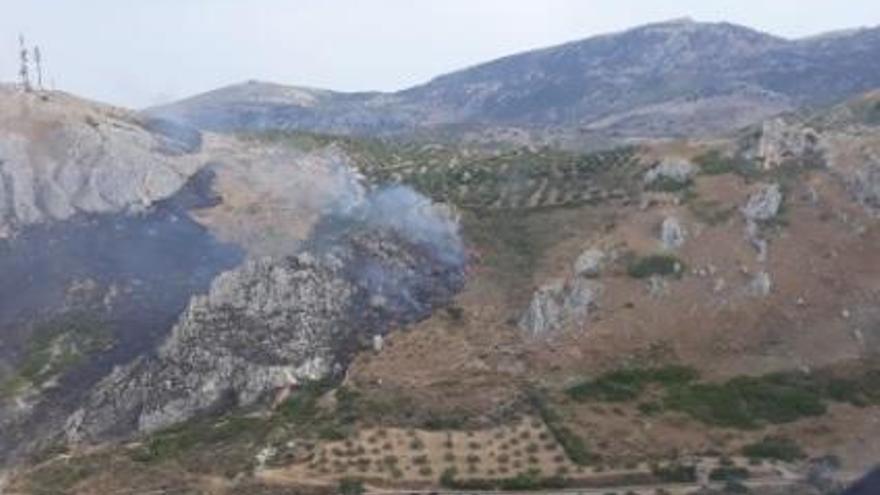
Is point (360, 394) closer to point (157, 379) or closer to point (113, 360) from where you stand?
point (157, 379)

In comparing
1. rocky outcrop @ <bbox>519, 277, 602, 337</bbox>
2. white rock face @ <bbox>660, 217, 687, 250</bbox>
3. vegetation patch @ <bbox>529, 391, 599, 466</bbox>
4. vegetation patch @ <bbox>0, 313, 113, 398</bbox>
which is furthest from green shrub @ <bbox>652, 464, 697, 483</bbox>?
vegetation patch @ <bbox>0, 313, 113, 398</bbox>

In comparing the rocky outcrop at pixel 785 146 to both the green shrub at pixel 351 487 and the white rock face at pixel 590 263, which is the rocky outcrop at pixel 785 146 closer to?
the white rock face at pixel 590 263

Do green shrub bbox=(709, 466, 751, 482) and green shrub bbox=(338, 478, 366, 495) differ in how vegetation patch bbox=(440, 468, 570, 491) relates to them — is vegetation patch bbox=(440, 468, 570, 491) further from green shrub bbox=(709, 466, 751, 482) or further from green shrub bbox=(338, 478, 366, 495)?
green shrub bbox=(709, 466, 751, 482)

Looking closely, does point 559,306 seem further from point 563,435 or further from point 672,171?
point 672,171

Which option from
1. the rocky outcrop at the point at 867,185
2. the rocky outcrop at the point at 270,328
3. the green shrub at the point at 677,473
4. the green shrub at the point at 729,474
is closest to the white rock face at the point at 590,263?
the rocky outcrop at the point at 270,328

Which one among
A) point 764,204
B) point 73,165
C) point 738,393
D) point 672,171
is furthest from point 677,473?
point 73,165

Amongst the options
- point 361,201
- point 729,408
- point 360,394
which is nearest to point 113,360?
point 360,394
